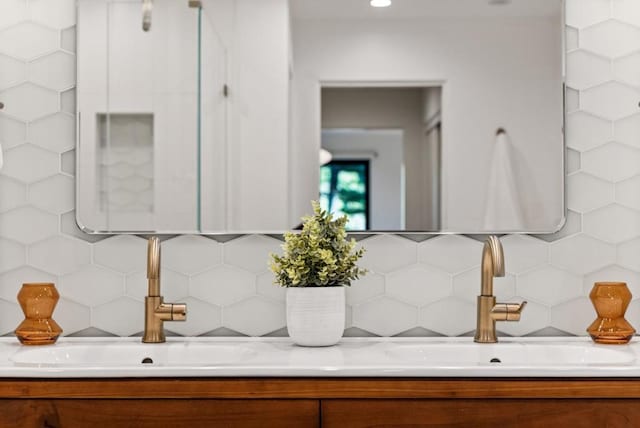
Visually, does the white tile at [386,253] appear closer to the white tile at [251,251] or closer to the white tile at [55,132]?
the white tile at [251,251]

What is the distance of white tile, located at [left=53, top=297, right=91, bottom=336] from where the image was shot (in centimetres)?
186

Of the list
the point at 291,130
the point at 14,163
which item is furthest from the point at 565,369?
the point at 14,163

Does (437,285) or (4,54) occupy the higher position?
(4,54)

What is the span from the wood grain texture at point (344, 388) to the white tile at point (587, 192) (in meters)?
0.59

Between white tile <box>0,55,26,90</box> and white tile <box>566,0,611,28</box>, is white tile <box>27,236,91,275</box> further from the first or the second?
white tile <box>566,0,611,28</box>

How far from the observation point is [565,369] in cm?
135

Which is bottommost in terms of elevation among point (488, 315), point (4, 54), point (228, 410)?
point (228, 410)

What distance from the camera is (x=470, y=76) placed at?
1890 mm

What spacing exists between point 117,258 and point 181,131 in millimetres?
336

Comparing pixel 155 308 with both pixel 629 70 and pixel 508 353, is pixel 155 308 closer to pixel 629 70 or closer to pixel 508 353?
pixel 508 353

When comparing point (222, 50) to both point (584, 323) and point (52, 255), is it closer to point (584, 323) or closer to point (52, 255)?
point (52, 255)

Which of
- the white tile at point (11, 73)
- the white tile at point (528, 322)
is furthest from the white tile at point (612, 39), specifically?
the white tile at point (11, 73)

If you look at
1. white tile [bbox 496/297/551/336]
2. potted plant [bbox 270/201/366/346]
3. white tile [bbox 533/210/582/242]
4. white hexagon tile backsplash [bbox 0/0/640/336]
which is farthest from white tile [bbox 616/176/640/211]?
potted plant [bbox 270/201/366/346]

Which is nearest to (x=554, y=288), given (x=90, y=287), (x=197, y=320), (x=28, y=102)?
(x=197, y=320)
